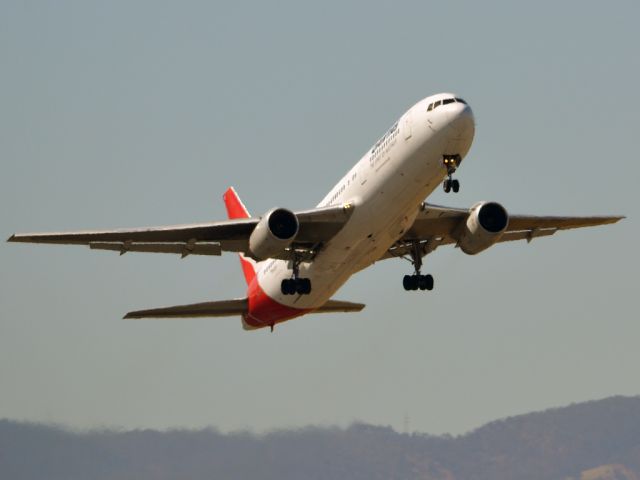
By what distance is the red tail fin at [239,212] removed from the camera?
56.2 m

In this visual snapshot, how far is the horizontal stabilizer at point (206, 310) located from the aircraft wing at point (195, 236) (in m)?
3.69

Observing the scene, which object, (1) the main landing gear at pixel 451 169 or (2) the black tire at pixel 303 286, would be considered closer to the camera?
(1) the main landing gear at pixel 451 169

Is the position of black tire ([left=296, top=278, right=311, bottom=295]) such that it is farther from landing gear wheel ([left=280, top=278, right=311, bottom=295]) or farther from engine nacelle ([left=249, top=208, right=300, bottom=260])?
engine nacelle ([left=249, top=208, right=300, bottom=260])

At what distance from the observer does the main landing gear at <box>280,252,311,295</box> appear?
151 feet

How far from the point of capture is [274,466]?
264 ft

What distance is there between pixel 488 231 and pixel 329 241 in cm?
581

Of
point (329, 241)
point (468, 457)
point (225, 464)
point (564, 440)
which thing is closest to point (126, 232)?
point (329, 241)

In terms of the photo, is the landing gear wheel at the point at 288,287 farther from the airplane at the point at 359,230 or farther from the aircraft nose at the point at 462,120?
the aircraft nose at the point at 462,120

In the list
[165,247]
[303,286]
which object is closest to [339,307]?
[303,286]

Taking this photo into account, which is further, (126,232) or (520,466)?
(520,466)

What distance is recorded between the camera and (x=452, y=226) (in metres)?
47.2

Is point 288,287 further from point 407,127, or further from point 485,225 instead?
point 407,127

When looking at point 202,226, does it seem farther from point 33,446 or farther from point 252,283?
point 33,446

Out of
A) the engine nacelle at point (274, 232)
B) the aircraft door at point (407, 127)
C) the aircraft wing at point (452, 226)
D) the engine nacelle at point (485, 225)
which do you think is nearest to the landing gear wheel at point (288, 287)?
the engine nacelle at point (274, 232)
